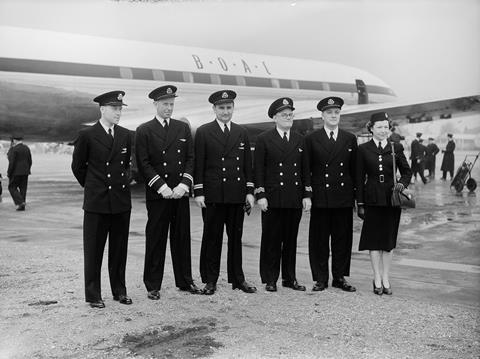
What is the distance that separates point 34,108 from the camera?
29.5 ft

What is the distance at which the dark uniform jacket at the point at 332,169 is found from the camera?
475 centimetres

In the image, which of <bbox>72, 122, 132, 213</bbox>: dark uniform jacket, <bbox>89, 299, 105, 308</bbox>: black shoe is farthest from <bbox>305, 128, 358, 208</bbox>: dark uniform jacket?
<bbox>89, 299, 105, 308</bbox>: black shoe

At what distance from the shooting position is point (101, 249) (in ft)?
14.1

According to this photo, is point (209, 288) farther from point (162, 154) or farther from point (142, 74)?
point (142, 74)

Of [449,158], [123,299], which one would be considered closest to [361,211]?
[123,299]

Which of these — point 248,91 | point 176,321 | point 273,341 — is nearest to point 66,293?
point 176,321

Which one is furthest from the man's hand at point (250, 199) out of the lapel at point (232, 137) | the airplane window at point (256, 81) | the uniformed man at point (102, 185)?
the airplane window at point (256, 81)

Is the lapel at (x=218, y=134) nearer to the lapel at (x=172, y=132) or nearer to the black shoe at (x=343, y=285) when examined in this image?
the lapel at (x=172, y=132)

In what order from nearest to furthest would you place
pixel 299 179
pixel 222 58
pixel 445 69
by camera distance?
pixel 299 179 → pixel 445 69 → pixel 222 58

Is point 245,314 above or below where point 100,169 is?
below

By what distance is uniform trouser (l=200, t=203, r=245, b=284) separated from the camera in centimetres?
470

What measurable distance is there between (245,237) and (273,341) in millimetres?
3796

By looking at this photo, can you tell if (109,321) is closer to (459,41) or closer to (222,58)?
(459,41)

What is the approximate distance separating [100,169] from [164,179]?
543 millimetres
